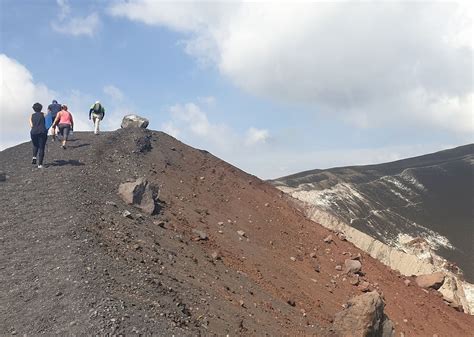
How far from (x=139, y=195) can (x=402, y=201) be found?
3400 cm

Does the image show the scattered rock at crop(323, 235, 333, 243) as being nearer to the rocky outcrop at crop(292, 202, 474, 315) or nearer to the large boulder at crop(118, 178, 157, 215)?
the rocky outcrop at crop(292, 202, 474, 315)

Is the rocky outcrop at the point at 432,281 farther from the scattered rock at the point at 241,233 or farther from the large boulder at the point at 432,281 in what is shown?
the scattered rock at the point at 241,233

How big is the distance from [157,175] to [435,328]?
13.1 meters

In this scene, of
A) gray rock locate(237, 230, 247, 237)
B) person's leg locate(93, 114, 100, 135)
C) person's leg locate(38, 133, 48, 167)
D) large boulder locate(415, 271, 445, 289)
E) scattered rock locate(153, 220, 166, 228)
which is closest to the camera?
scattered rock locate(153, 220, 166, 228)

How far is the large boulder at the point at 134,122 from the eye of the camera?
24734 mm

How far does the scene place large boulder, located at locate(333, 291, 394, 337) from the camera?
42.2 feet

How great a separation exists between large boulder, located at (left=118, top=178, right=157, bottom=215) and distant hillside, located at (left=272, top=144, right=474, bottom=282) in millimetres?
20069

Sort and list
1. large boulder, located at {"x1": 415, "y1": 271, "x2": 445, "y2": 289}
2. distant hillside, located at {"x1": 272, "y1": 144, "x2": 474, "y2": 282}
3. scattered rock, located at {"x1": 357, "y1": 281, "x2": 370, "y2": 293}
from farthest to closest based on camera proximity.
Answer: distant hillside, located at {"x1": 272, "y1": 144, "x2": 474, "y2": 282}, large boulder, located at {"x1": 415, "y1": 271, "x2": 445, "y2": 289}, scattered rock, located at {"x1": 357, "y1": 281, "x2": 370, "y2": 293}

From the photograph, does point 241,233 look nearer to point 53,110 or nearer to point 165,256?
point 165,256

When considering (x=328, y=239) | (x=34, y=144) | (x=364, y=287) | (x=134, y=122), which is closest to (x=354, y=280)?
(x=364, y=287)

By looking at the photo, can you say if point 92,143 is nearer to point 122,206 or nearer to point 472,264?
point 122,206

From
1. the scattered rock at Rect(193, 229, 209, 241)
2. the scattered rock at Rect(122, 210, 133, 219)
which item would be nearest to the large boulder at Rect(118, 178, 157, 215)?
the scattered rock at Rect(122, 210, 133, 219)

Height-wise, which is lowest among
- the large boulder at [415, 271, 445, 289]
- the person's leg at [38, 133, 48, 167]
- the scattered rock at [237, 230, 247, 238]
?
the large boulder at [415, 271, 445, 289]

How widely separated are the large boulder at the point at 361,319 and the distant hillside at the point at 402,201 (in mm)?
20226
